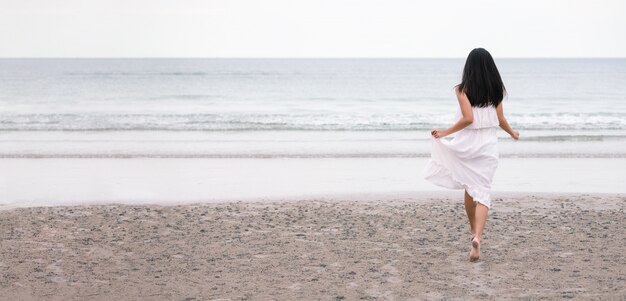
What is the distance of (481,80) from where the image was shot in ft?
19.2

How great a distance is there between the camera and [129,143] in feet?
58.8

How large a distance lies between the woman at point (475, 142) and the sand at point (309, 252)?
524 mm

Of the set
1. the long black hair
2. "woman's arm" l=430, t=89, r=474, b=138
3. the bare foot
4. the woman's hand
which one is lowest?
the bare foot

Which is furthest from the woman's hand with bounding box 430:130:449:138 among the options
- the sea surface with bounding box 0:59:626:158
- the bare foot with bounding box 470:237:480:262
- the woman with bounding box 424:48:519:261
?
the bare foot with bounding box 470:237:480:262

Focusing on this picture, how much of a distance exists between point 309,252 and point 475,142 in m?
1.65

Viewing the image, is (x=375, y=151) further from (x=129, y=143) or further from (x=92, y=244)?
(x=92, y=244)

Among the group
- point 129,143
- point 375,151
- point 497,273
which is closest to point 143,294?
point 497,273

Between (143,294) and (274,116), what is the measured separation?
25.9 meters

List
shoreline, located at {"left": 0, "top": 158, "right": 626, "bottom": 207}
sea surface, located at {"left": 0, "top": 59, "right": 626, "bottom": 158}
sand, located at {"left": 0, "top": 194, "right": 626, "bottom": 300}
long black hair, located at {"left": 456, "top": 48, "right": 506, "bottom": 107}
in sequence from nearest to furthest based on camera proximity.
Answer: sand, located at {"left": 0, "top": 194, "right": 626, "bottom": 300}
long black hair, located at {"left": 456, "top": 48, "right": 506, "bottom": 107}
shoreline, located at {"left": 0, "top": 158, "right": 626, "bottom": 207}
sea surface, located at {"left": 0, "top": 59, "right": 626, "bottom": 158}

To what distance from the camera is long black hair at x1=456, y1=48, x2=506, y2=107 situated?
19.2 ft

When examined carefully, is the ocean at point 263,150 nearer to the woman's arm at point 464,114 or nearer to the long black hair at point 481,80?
the woman's arm at point 464,114

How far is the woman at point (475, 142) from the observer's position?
5.87 meters

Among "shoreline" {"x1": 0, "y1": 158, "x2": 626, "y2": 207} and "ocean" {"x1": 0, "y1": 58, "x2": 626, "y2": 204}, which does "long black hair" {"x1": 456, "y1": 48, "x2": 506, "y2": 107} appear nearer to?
"shoreline" {"x1": 0, "y1": 158, "x2": 626, "y2": 207}

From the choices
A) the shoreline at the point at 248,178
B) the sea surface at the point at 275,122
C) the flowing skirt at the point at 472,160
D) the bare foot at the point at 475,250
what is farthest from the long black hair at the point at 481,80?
the shoreline at the point at 248,178
